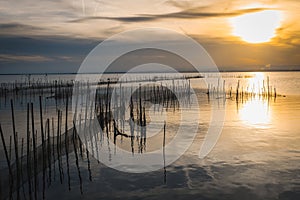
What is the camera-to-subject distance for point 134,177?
7906 mm

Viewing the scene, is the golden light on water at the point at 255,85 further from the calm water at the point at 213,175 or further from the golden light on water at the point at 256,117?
the calm water at the point at 213,175

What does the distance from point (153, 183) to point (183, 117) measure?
983cm

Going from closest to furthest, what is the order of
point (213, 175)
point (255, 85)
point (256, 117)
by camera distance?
point (213, 175), point (256, 117), point (255, 85)

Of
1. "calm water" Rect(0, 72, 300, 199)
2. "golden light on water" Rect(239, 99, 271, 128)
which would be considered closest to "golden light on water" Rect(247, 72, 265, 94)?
"golden light on water" Rect(239, 99, 271, 128)

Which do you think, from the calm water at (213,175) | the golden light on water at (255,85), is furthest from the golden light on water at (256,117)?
the golden light on water at (255,85)

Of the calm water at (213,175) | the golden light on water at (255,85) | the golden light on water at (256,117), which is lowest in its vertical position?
the calm water at (213,175)

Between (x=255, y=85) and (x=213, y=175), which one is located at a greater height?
(x=255, y=85)

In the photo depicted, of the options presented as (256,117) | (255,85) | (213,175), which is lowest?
(213,175)

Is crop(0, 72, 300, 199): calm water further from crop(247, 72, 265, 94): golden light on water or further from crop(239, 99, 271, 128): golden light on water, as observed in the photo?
crop(247, 72, 265, 94): golden light on water

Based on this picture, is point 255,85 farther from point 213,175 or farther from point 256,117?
point 213,175

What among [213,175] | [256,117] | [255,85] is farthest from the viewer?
[255,85]

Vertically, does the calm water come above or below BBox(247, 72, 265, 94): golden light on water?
below

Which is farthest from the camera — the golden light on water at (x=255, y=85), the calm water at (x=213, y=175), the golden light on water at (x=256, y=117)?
the golden light on water at (x=255, y=85)

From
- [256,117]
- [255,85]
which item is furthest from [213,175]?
[255,85]
